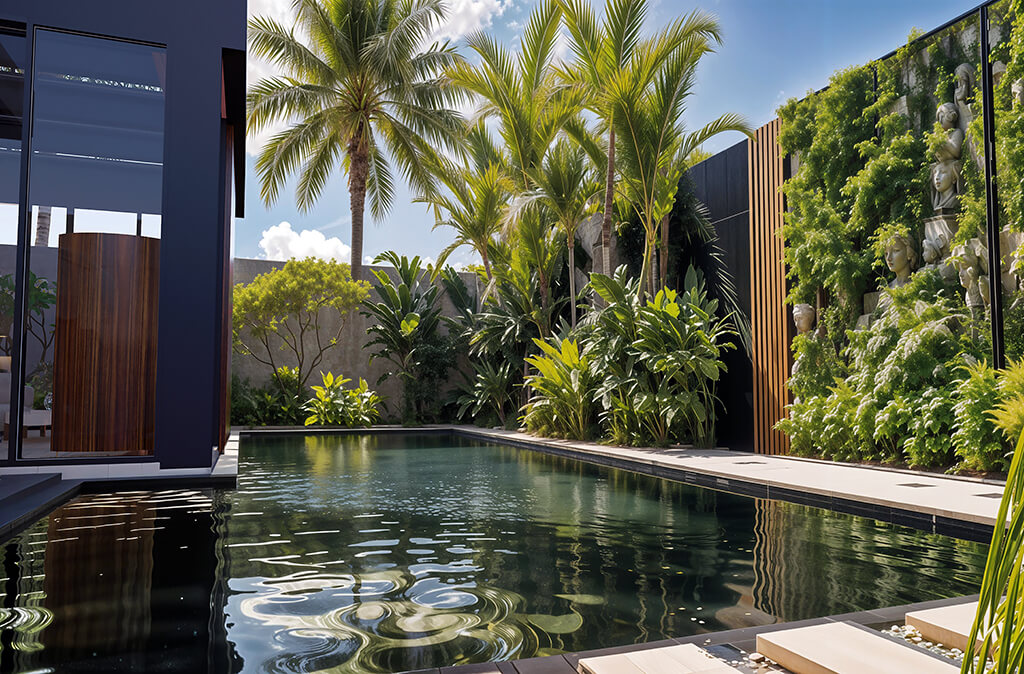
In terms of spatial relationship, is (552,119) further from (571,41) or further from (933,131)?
(933,131)

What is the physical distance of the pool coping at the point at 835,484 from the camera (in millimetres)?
3992

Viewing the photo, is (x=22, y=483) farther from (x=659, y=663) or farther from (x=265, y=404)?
(x=265, y=404)

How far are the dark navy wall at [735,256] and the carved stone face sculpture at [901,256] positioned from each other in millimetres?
2117

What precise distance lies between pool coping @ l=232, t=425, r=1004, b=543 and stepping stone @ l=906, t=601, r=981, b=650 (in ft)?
5.73

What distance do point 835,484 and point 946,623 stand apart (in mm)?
3110

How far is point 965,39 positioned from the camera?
6.42m

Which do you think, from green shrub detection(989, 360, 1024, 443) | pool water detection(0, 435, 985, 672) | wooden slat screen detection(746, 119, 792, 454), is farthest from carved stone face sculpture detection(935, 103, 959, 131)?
pool water detection(0, 435, 985, 672)

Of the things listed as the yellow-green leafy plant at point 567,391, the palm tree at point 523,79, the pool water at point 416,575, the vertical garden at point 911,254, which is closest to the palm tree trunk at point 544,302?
the yellow-green leafy plant at point 567,391

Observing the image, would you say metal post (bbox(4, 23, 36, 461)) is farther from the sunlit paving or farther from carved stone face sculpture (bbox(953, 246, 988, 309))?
carved stone face sculpture (bbox(953, 246, 988, 309))

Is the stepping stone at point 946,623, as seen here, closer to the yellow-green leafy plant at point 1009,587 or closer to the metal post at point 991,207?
the yellow-green leafy plant at point 1009,587

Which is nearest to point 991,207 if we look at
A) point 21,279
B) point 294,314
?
point 21,279

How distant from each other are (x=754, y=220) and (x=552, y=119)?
341 cm


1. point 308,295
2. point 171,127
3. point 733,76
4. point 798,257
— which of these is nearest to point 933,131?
point 798,257

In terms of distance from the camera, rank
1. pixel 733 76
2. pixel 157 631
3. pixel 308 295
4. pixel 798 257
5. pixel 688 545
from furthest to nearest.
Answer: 1. pixel 733 76
2. pixel 308 295
3. pixel 798 257
4. pixel 688 545
5. pixel 157 631
